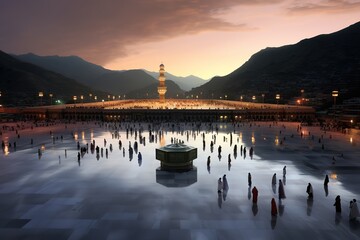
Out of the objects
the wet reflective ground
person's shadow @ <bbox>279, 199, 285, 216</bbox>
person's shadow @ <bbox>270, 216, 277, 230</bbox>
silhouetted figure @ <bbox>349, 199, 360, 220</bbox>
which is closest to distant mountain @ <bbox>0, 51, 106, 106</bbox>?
the wet reflective ground

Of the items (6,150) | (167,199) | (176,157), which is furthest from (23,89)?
(167,199)

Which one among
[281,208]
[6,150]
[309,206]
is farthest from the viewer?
[6,150]

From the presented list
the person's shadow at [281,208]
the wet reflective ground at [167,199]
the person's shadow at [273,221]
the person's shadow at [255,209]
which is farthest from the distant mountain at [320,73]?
the person's shadow at [273,221]

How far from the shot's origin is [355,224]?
12992 mm

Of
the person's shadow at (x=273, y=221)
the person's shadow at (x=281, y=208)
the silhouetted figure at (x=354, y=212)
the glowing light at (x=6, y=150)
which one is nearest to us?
the person's shadow at (x=273, y=221)

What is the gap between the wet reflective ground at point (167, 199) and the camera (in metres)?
12.4

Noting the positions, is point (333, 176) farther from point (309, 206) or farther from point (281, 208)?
point (281, 208)

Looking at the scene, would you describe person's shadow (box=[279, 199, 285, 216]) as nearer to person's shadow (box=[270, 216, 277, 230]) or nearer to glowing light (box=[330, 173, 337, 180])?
person's shadow (box=[270, 216, 277, 230])

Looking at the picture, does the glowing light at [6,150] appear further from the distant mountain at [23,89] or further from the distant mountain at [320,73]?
the distant mountain at [320,73]

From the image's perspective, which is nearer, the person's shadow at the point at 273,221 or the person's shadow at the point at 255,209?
the person's shadow at the point at 273,221

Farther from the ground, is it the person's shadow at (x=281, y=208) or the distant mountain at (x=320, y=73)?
the distant mountain at (x=320, y=73)

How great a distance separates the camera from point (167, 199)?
52.9 ft

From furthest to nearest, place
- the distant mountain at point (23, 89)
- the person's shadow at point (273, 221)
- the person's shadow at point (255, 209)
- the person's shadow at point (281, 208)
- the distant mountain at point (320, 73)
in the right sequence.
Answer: the distant mountain at point (320, 73), the distant mountain at point (23, 89), the person's shadow at point (255, 209), the person's shadow at point (281, 208), the person's shadow at point (273, 221)

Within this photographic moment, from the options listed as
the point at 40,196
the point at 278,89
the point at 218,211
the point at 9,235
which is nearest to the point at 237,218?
the point at 218,211
